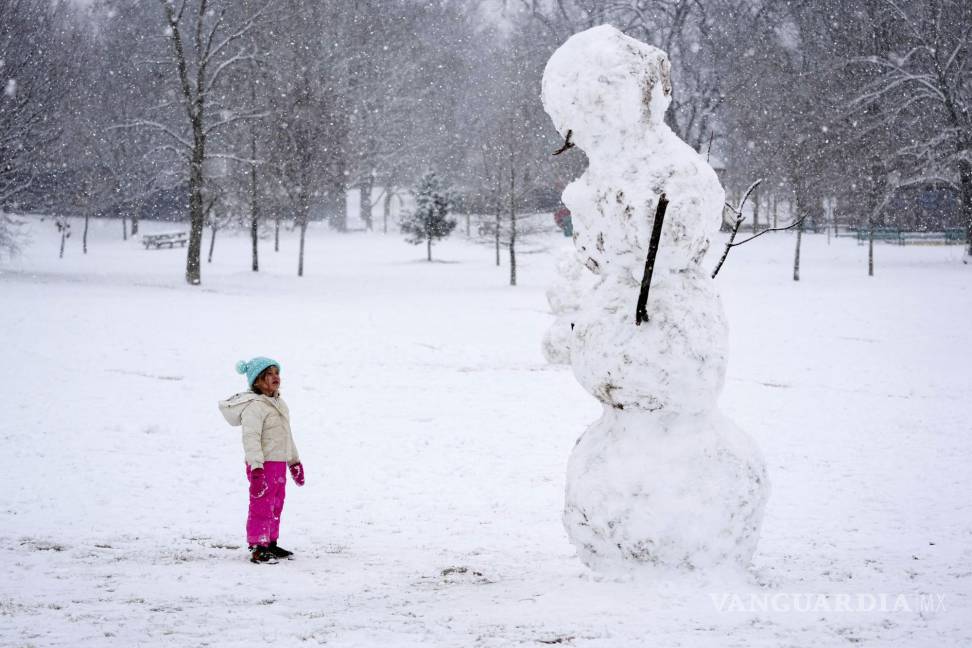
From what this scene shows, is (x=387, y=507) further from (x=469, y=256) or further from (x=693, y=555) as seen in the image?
(x=469, y=256)

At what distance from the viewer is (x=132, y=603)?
4.44 meters

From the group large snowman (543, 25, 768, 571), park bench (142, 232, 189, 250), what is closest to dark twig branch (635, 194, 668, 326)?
large snowman (543, 25, 768, 571)

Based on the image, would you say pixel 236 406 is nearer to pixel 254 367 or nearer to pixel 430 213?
pixel 254 367

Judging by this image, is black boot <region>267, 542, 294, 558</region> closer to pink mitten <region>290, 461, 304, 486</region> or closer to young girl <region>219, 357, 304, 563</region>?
young girl <region>219, 357, 304, 563</region>

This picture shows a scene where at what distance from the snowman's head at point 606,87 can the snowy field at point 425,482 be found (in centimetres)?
262

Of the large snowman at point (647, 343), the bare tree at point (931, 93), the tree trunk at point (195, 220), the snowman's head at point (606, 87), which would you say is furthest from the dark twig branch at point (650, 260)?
the bare tree at point (931, 93)

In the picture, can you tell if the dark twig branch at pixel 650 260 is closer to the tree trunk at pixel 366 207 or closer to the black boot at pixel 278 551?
the black boot at pixel 278 551

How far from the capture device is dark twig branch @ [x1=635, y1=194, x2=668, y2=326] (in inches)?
168

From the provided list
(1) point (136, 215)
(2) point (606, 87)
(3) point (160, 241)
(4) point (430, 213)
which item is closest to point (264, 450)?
(2) point (606, 87)

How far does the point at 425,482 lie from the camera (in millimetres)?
8570

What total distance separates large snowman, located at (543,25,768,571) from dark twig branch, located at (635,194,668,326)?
85 mm

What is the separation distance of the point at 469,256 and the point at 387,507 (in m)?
35.5

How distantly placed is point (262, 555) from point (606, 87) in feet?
12.7

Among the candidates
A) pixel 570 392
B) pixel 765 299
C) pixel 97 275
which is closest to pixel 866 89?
pixel 765 299
